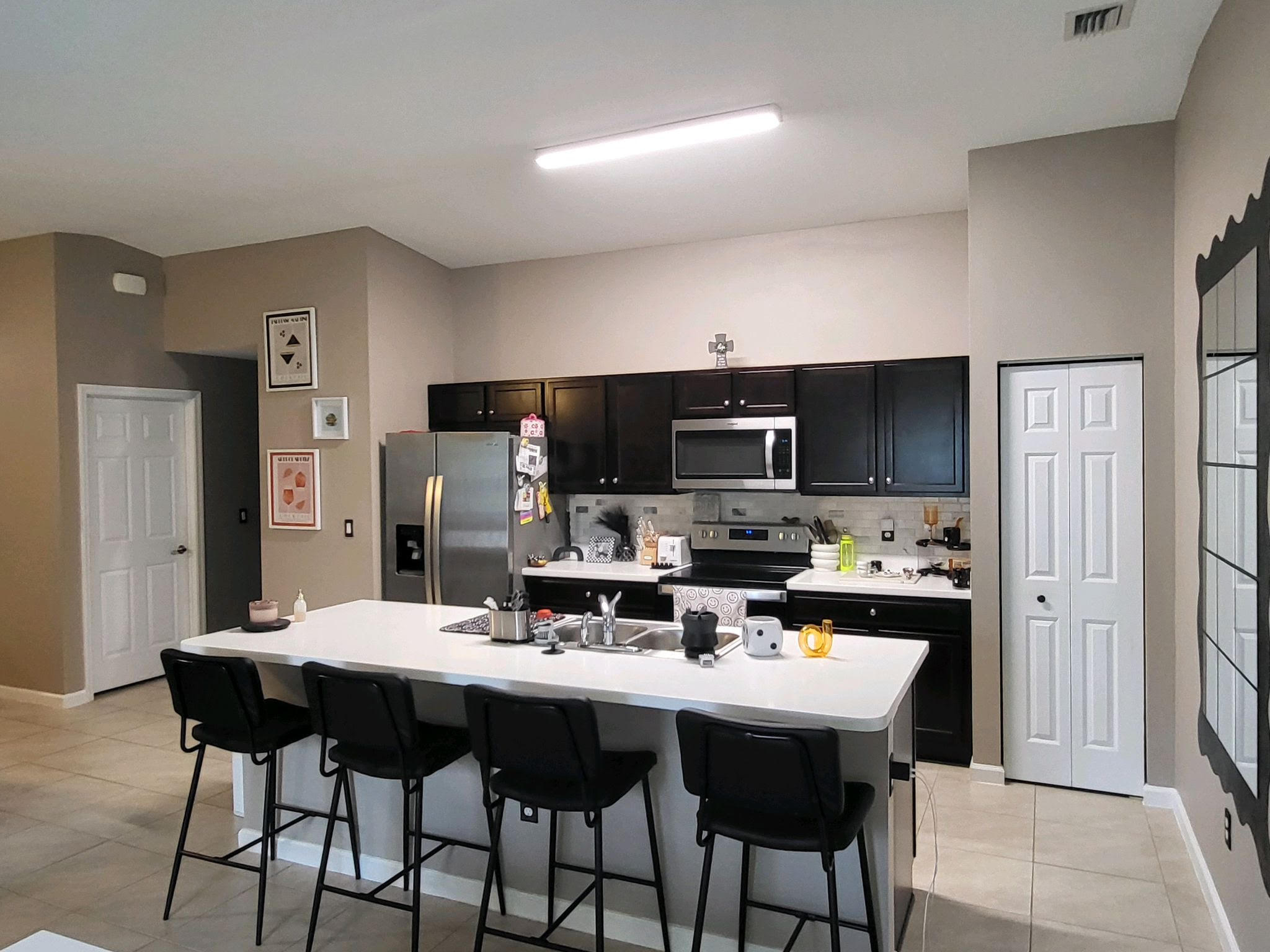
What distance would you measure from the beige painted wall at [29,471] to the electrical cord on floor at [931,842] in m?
5.25

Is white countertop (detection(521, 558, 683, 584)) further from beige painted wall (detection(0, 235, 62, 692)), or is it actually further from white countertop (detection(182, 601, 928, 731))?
beige painted wall (detection(0, 235, 62, 692))

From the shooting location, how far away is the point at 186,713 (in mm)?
3041

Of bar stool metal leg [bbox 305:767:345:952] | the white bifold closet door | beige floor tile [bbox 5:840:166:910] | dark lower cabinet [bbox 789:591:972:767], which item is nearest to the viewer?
bar stool metal leg [bbox 305:767:345:952]

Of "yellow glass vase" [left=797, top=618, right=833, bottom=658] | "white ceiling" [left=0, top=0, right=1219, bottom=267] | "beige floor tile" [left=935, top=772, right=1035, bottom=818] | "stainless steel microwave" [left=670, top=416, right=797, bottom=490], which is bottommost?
"beige floor tile" [left=935, top=772, right=1035, bottom=818]

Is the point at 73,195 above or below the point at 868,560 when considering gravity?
above

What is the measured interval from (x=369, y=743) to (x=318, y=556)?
3093 millimetres

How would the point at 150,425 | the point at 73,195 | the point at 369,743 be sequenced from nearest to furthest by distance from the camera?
1. the point at 369,743
2. the point at 73,195
3. the point at 150,425

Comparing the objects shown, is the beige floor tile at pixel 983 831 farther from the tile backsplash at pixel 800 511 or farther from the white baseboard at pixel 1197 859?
the tile backsplash at pixel 800 511

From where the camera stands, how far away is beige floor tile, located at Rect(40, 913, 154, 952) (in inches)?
112

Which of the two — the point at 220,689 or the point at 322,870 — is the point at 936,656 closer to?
the point at 322,870

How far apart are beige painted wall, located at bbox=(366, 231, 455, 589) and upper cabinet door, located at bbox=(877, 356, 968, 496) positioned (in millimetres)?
3001

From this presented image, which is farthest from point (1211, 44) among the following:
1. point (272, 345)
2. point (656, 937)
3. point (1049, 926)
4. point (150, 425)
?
point (150, 425)

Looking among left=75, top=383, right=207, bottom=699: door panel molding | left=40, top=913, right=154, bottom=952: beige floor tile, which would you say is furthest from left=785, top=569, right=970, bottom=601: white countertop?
left=75, top=383, right=207, bottom=699: door panel molding

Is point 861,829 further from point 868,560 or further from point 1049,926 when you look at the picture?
point 868,560
